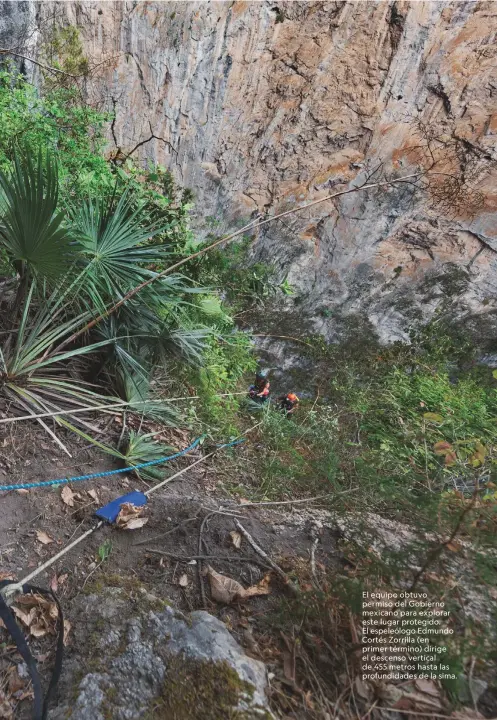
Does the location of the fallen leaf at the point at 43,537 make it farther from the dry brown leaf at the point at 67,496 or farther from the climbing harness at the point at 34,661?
the climbing harness at the point at 34,661

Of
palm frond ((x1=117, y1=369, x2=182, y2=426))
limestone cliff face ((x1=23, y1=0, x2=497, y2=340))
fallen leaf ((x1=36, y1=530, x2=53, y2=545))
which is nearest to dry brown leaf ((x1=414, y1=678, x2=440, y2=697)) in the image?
fallen leaf ((x1=36, y1=530, x2=53, y2=545))

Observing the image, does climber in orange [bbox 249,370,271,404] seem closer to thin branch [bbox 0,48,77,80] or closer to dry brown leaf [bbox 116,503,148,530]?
dry brown leaf [bbox 116,503,148,530]

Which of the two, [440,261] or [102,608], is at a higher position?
[440,261]

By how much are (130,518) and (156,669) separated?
93 cm

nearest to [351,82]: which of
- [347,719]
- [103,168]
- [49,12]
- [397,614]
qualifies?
[103,168]

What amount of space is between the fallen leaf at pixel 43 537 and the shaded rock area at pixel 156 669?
578 mm

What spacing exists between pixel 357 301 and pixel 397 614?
203 inches

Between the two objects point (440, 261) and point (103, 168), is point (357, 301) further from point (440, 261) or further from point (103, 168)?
point (103, 168)

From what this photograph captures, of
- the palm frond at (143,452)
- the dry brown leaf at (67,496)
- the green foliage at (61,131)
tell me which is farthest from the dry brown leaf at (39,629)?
the green foliage at (61,131)

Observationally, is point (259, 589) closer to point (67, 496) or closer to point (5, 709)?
point (5, 709)

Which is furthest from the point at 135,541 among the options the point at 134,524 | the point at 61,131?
the point at 61,131

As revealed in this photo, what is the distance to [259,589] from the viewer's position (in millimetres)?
1740

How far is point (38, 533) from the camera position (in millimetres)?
2016

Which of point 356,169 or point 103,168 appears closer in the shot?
point 103,168
